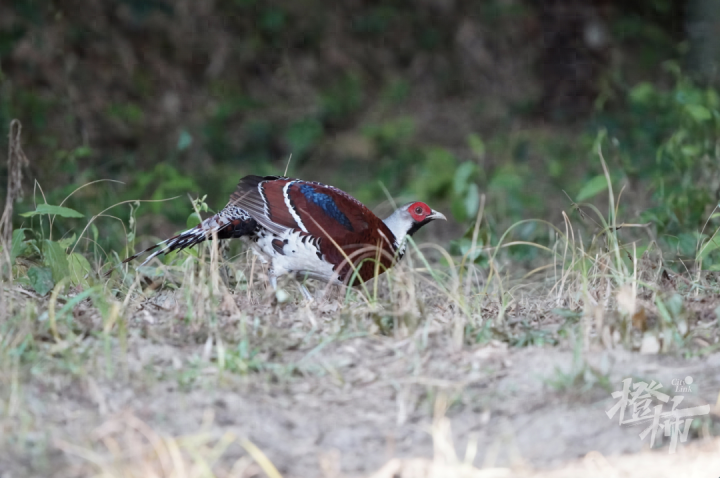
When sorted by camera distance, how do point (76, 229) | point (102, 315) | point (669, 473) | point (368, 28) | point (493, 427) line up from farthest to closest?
1. point (368, 28)
2. point (76, 229)
3. point (102, 315)
4. point (493, 427)
5. point (669, 473)

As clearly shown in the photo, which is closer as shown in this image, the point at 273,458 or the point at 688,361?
the point at 273,458

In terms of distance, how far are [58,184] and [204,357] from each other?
433cm

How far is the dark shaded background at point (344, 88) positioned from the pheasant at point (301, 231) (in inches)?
94.7

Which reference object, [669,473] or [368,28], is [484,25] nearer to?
[368,28]

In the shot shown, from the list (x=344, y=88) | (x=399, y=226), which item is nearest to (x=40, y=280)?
(x=399, y=226)

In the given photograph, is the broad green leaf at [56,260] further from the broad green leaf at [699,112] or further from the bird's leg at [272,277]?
the broad green leaf at [699,112]

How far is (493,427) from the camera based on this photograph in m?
2.94

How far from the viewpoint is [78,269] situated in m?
4.38

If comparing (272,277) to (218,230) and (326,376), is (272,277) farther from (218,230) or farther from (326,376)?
(326,376)

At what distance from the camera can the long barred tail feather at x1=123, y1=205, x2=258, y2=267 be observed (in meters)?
4.70

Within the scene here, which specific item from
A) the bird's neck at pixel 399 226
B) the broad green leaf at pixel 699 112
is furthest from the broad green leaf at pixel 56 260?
the broad green leaf at pixel 699 112

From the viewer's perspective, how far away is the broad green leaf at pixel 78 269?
14.1ft

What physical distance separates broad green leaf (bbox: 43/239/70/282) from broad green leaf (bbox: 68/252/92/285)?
0.26 ft

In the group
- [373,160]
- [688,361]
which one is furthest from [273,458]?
[373,160]
